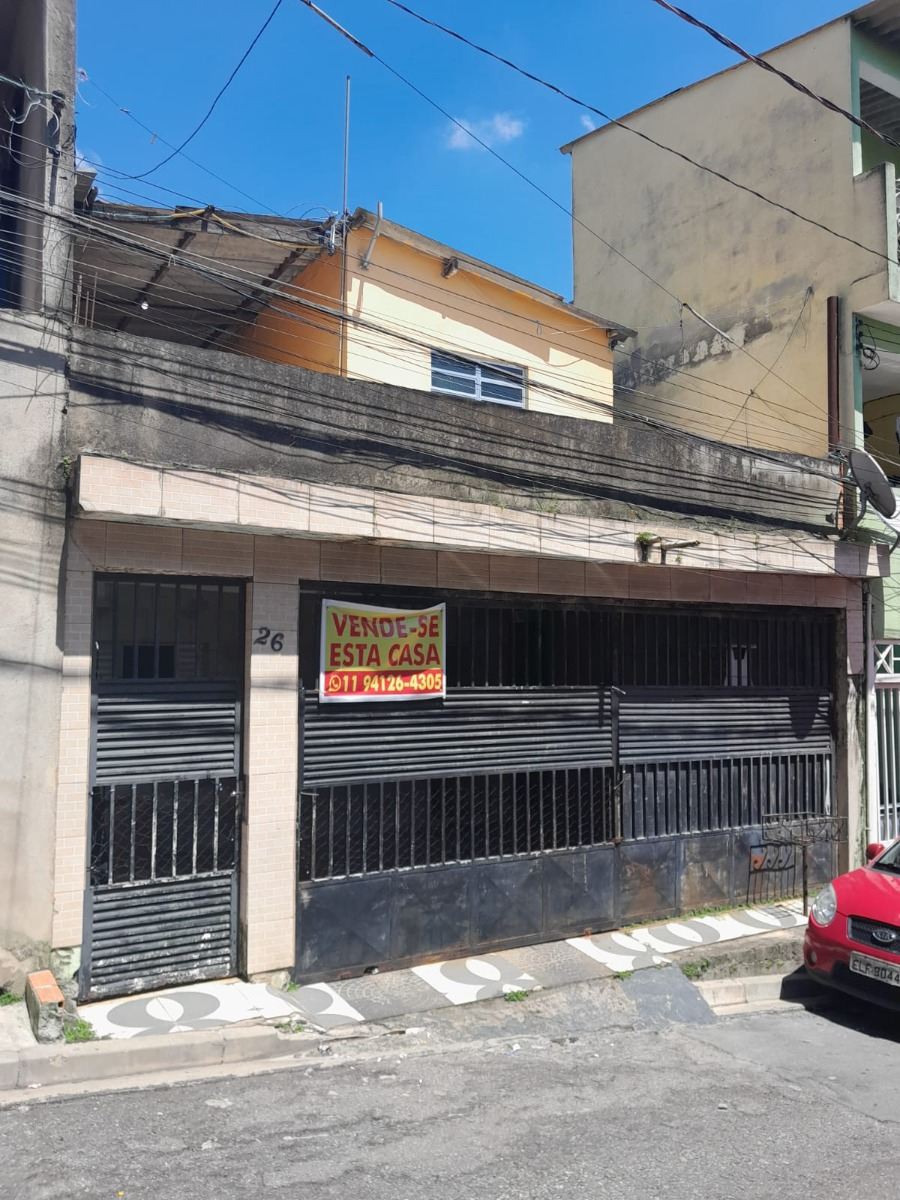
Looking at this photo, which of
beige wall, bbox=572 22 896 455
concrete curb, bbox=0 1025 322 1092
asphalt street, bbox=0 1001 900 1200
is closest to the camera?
asphalt street, bbox=0 1001 900 1200

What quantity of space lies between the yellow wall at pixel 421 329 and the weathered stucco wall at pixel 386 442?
1209mm

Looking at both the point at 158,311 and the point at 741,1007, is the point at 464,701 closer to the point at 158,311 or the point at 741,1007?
the point at 741,1007

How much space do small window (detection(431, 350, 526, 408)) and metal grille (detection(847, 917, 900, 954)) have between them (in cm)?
676

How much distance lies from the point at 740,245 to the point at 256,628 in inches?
384

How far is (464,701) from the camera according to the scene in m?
8.12

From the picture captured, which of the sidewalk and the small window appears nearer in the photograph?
the sidewalk

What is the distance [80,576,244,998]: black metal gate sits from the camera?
6484 mm

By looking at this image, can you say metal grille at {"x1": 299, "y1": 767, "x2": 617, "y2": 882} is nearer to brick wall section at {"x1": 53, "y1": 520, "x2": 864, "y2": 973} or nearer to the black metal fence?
the black metal fence

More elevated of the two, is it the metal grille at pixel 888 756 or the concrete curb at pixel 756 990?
the metal grille at pixel 888 756

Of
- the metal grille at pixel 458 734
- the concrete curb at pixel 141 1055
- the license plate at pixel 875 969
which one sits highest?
the metal grille at pixel 458 734

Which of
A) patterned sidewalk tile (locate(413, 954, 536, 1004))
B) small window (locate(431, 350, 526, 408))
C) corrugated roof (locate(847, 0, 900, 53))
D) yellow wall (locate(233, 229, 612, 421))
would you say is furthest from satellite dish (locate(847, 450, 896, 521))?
patterned sidewalk tile (locate(413, 954, 536, 1004))

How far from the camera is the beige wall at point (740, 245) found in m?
11.8

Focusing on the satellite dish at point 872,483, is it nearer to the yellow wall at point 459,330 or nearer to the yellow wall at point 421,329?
the yellow wall at point 459,330

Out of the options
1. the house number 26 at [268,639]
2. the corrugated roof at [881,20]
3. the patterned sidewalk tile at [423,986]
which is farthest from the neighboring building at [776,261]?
the house number 26 at [268,639]
